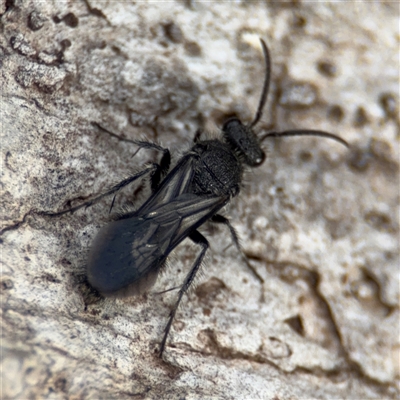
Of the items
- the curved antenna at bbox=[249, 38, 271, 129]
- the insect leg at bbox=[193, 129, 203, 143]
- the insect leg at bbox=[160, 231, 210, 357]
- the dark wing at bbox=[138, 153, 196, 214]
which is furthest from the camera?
the insect leg at bbox=[193, 129, 203, 143]

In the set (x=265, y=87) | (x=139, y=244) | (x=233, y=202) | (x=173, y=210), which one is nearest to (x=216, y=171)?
(x=233, y=202)

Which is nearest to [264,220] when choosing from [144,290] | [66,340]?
[144,290]

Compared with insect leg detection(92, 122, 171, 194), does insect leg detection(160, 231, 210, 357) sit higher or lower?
lower

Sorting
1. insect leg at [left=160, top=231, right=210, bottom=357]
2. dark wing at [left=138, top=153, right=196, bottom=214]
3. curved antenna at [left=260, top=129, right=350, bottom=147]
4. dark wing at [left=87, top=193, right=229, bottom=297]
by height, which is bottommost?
insect leg at [left=160, top=231, right=210, bottom=357]

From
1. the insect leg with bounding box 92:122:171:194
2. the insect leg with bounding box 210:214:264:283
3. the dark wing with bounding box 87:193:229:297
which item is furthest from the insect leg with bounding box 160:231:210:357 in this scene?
the insect leg with bounding box 92:122:171:194

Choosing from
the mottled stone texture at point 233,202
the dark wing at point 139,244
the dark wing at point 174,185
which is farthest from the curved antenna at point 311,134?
the dark wing at point 139,244

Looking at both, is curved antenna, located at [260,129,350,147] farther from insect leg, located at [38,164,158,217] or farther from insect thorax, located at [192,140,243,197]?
insect leg, located at [38,164,158,217]

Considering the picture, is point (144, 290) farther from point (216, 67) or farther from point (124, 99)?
point (216, 67)
